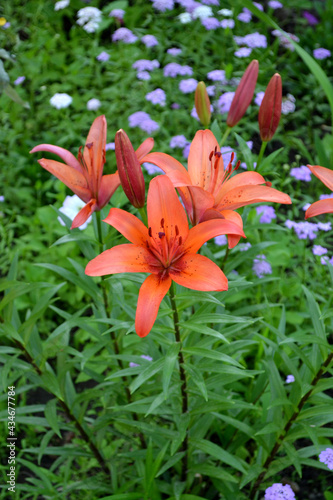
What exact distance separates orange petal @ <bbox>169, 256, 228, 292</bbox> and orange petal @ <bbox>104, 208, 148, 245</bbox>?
9 centimetres

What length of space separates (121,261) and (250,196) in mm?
277

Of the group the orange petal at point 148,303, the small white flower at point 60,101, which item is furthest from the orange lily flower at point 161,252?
the small white flower at point 60,101

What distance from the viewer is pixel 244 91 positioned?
1206mm

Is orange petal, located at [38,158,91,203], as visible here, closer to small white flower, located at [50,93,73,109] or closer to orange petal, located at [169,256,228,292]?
orange petal, located at [169,256,228,292]

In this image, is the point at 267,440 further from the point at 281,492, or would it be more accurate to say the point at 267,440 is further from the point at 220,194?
the point at 220,194

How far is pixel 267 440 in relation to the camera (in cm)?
137

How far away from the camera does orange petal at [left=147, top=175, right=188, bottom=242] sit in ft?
3.05

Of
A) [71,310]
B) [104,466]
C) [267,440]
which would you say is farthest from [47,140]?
[267,440]

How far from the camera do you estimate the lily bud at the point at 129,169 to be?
902 mm

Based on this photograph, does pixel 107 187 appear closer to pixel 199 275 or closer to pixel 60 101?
pixel 199 275

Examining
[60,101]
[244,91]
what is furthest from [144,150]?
[60,101]

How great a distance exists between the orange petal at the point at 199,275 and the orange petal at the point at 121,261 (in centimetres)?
6

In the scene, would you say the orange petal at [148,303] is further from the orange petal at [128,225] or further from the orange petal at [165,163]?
the orange petal at [165,163]

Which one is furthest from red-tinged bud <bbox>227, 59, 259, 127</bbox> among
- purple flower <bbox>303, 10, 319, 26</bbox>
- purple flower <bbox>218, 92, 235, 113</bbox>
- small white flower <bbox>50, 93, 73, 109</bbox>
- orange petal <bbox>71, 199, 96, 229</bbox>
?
purple flower <bbox>303, 10, 319, 26</bbox>
